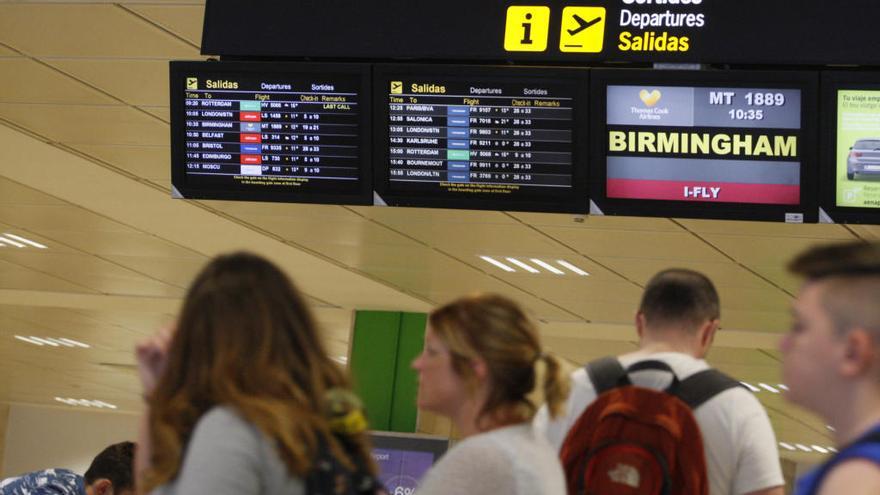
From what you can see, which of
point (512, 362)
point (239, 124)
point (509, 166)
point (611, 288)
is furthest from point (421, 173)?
point (611, 288)

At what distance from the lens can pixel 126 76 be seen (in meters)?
6.48

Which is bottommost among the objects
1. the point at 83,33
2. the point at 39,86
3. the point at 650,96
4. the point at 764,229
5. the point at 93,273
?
the point at 93,273

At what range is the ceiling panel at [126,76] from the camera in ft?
20.8

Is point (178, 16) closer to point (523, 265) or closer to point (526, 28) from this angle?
point (526, 28)

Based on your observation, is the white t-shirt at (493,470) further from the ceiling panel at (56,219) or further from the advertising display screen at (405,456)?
the advertising display screen at (405,456)

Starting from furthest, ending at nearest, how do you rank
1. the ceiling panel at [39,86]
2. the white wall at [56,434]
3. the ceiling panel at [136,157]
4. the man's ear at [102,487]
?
the white wall at [56,434] < the ceiling panel at [136,157] < the ceiling panel at [39,86] < the man's ear at [102,487]

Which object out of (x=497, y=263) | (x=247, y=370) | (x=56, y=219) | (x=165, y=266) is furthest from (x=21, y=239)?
(x=247, y=370)

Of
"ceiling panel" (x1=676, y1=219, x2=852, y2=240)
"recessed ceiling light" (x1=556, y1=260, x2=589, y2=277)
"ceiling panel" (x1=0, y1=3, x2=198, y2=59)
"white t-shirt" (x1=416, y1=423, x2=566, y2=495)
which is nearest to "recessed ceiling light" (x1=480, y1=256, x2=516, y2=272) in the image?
"recessed ceiling light" (x1=556, y1=260, x2=589, y2=277)

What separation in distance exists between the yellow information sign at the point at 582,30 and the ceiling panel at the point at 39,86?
270 cm

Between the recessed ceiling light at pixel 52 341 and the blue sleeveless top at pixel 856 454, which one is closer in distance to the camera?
the blue sleeveless top at pixel 856 454

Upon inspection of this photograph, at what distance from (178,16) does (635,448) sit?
3.25 meters

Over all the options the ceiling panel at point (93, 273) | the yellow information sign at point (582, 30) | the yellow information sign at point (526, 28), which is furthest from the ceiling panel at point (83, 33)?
the ceiling panel at point (93, 273)

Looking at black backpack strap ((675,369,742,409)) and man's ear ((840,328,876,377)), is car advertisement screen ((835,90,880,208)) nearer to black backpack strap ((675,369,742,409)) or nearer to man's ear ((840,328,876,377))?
black backpack strap ((675,369,742,409))

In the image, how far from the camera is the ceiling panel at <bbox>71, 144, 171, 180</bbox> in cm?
765
